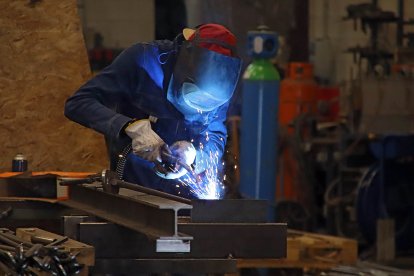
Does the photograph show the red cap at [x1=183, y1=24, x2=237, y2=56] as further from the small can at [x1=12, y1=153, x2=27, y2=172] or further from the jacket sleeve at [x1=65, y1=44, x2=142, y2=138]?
the small can at [x1=12, y1=153, x2=27, y2=172]

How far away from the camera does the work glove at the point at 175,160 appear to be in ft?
13.7

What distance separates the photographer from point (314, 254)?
7824 millimetres

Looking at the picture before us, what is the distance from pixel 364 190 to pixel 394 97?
3.45 feet

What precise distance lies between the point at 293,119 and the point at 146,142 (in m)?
7.67

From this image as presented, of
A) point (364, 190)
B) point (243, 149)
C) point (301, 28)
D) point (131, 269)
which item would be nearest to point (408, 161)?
point (364, 190)

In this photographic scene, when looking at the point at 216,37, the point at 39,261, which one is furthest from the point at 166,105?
the point at 39,261

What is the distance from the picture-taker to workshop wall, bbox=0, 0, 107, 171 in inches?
233

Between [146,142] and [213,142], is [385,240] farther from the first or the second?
[146,142]

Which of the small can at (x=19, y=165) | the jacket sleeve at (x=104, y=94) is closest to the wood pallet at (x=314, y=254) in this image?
the small can at (x=19, y=165)

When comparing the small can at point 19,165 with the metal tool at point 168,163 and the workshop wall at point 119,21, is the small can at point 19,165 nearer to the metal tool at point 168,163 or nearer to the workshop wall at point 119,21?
the metal tool at point 168,163

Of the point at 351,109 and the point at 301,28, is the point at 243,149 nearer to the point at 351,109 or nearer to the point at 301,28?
the point at 351,109

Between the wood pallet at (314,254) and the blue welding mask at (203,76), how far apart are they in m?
3.21

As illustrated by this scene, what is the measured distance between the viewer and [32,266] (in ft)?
A: 11.6

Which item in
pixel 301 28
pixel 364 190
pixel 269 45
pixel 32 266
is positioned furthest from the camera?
pixel 301 28
